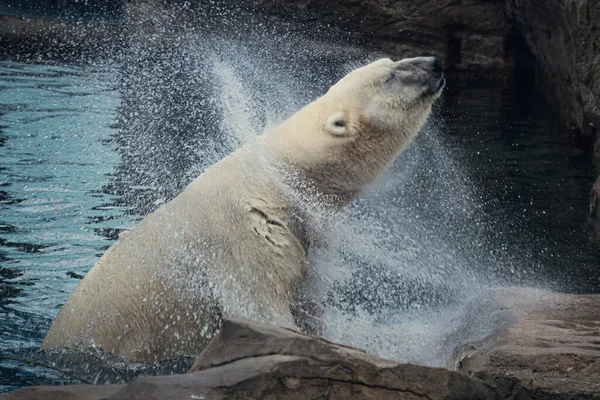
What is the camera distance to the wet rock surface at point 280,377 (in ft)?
8.27

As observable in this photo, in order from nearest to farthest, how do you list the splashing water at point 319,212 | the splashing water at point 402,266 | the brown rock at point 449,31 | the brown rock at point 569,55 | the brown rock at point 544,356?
1. the brown rock at point 544,356
2. the splashing water at point 402,266
3. the splashing water at point 319,212
4. the brown rock at point 569,55
5. the brown rock at point 449,31

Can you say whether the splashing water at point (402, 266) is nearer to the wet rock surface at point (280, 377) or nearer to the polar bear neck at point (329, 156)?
the polar bear neck at point (329, 156)

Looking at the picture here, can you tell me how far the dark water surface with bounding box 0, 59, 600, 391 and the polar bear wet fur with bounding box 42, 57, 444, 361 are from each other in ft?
1.53

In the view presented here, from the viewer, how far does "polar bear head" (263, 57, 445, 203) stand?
4.32 m

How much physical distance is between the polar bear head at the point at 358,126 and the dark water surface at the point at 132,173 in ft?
5.41

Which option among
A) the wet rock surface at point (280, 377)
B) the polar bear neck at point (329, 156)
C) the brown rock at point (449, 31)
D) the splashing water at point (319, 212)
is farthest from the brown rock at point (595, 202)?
the brown rock at point (449, 31)

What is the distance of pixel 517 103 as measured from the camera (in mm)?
13586

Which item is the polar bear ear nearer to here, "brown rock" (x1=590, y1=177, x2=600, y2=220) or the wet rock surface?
the wet rock surface

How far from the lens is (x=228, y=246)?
4.01m

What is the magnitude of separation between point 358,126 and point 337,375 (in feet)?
6.42

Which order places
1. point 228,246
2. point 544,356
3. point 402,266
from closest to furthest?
1. point 544,356
2. point 228,246
3. point 402,266

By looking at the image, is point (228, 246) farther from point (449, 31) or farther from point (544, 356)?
point (449, 31)

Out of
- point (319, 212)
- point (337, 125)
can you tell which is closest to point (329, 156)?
point (337, 125)

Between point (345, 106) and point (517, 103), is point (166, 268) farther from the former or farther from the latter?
point (517, 103)
